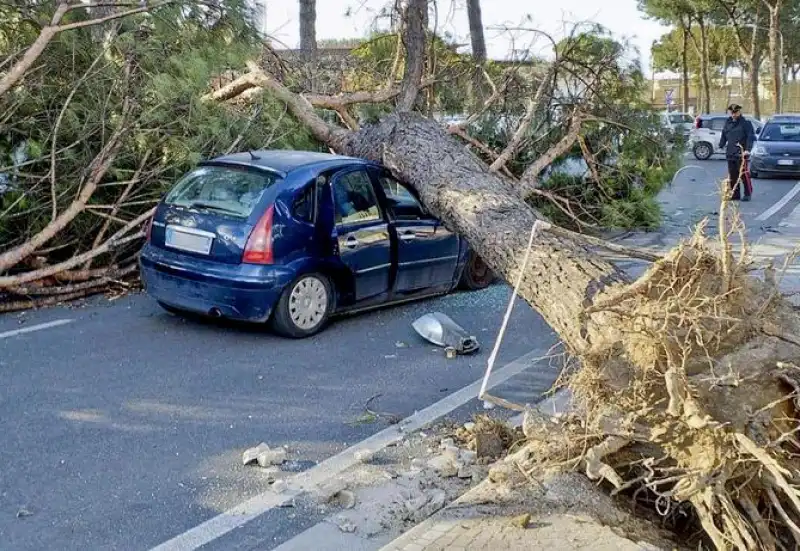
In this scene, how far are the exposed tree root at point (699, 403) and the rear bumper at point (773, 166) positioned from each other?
20.0 meters

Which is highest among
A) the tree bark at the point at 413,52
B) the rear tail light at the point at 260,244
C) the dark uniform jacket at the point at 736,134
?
the tree bark at the point at 413,52

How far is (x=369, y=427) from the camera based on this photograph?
5312 mm

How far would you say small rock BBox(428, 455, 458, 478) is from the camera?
4531mm

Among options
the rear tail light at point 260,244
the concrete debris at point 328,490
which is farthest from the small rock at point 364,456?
the rear tail light at point 260,244

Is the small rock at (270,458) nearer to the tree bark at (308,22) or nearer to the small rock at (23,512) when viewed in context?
the small rock at (23,512)

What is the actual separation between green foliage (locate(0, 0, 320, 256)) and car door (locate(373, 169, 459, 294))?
8.04 ft

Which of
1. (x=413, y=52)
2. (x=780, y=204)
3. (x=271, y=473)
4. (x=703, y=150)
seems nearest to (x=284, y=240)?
(x=271, y=473)

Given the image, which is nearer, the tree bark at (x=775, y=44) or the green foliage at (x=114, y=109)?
the green foliage at (x=114, y=109)

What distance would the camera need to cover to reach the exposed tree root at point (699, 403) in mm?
3477

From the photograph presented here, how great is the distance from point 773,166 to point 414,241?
17565mm

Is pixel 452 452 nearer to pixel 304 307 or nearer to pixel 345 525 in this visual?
pixel 345 525

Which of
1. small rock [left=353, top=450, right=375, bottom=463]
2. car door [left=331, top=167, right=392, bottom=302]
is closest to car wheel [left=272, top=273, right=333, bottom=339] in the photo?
car door [left=331, top=167, right=392, bottom=302]

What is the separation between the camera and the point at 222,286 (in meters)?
6.82

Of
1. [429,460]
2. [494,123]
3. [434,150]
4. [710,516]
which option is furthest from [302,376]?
[494,123]
